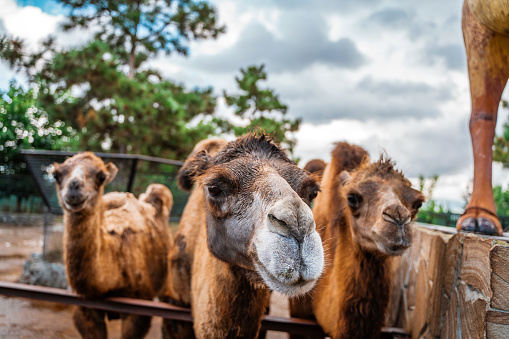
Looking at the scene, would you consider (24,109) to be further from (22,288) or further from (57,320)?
(22,288)

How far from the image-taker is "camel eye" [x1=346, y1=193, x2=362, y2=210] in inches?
136

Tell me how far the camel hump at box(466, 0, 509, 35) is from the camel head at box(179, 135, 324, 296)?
65.9 inches

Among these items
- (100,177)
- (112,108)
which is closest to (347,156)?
(100,177)

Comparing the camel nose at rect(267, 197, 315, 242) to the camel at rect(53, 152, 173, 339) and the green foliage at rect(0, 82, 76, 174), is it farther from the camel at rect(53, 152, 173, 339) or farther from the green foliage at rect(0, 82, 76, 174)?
the green foliage at rect(0, 82, 76, 174)

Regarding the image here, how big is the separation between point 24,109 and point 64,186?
1115 centimetres

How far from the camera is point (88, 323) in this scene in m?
4.54

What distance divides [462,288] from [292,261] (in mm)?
1288

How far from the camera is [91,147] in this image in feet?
49.0

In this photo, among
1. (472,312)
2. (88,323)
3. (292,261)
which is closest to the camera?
(292,261)

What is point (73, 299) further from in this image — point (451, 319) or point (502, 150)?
point (502, 150)

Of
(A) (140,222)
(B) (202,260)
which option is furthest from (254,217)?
(A) (140,222)

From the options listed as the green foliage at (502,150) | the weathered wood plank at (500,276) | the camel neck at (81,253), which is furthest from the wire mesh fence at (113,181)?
the green foliage at (502,150)

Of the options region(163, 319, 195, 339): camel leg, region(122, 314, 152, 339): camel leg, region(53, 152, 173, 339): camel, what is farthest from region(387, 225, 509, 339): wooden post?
region(53, 152, 173, 339): camel

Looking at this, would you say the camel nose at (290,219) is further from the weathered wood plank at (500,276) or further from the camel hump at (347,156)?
the camel hump at (347,156)
